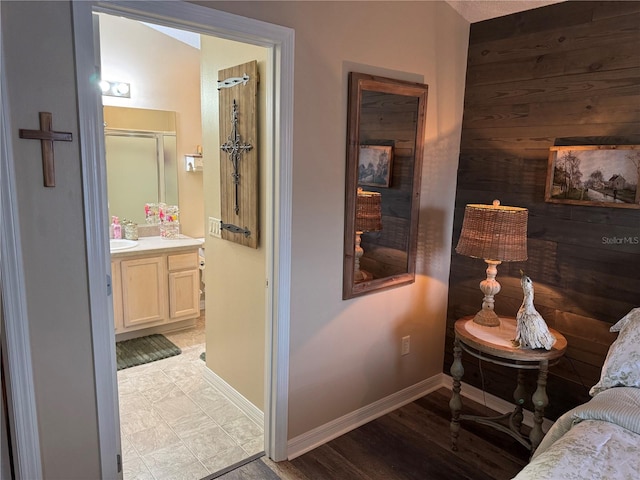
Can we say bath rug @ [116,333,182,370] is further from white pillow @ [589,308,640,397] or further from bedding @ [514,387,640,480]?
white pillow @ [589,308,640,397]

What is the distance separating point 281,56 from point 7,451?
6.30 ft

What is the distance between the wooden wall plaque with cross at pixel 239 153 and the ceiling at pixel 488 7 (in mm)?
1312

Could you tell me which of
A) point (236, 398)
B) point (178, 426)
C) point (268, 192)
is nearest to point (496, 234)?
point (268, 192)

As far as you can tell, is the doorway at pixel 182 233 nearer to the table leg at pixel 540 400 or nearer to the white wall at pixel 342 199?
the white wall at pixel 342 199

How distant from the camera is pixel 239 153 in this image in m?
2.59

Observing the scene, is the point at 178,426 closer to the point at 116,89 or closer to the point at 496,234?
the point at 496,234

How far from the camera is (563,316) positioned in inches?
100.0

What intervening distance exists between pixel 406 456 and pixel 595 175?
70.8 inches

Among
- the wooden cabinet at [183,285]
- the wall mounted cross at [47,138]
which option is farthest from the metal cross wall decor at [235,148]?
the wooden cabinet at [183,285]

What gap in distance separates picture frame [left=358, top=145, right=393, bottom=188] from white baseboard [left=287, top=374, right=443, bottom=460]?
4.50 feet

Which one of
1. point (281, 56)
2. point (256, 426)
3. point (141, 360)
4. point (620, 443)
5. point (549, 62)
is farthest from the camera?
point (141, 360)

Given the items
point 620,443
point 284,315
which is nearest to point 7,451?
point 284,315

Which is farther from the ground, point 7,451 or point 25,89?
point 25,89

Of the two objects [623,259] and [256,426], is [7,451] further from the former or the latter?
[623,259]
